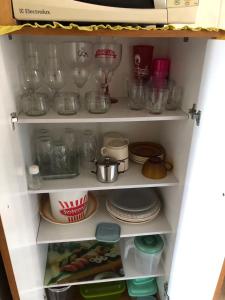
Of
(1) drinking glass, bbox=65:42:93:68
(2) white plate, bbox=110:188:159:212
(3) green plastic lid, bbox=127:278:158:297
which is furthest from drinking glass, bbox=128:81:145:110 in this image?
(3) green plastic lid, bbox=127:278:158:297

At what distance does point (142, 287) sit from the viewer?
148 cm

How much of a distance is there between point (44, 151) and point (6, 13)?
63 cm

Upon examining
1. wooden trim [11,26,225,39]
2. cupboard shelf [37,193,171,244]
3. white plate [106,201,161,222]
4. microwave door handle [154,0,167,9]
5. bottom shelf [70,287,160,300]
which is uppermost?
microwave door handle [154,0,167,9]

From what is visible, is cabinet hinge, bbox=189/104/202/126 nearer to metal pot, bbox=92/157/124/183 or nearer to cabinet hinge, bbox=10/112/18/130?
metal pot, bbox=92/157/124/183

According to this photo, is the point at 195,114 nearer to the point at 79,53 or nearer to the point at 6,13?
the point at 79,53

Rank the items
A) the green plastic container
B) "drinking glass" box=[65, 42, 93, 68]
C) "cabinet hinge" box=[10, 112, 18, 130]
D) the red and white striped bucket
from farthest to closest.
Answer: the green plastic container, the red and white striped bucket, "drinking glass" box=[65, 42, 93, 68], "cabinet hinge" box=[10, 112, 18, 130]

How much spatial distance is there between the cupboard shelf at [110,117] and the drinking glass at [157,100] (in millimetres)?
26

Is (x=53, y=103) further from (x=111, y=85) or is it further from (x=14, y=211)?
(x=14, y=211)

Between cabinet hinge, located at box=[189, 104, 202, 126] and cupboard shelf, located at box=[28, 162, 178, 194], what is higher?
cabinet hinge, located at box=[189, 104, 202, 126]

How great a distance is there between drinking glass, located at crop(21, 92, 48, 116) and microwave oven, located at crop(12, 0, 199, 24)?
31 centimetres

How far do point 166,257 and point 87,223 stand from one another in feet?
1.49

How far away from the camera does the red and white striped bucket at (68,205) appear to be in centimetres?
118

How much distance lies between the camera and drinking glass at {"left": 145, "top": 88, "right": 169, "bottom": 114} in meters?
1.01

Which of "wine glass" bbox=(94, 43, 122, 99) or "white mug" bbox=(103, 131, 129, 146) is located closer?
"wine glass" bbox=(94, 43, 122, 99)
